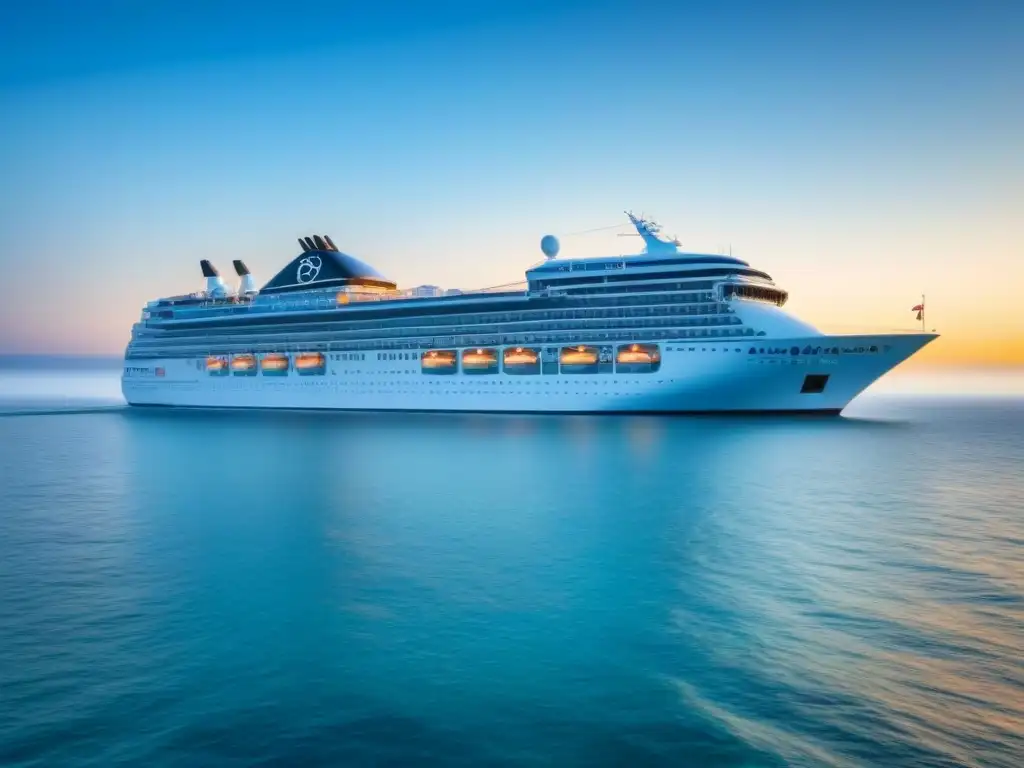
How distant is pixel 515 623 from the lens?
13648 mm

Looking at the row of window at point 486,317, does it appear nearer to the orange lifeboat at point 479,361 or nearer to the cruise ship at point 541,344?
the cruise ship at point 541,344

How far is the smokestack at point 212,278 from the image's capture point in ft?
303

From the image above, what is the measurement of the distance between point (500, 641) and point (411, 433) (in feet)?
140

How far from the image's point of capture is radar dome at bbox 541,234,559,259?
7075cm

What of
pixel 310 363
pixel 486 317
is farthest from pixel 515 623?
pixel 310 363

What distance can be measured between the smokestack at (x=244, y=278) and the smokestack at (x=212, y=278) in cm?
228

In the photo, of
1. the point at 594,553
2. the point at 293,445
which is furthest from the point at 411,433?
the point at 594,553

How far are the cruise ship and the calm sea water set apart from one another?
25.9 m

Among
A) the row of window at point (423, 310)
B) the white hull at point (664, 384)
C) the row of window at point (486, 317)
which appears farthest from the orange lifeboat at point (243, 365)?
the white hull at point (664, 384)

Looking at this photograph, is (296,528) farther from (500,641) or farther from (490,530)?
(500,641)

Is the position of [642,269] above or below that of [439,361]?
above

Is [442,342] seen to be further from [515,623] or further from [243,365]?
[515,623]

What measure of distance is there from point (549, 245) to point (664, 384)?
20.7 meters

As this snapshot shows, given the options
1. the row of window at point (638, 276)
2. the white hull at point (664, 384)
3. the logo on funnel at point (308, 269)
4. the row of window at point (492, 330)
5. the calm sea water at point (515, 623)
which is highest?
the logo on funnel at point (308, 269)
